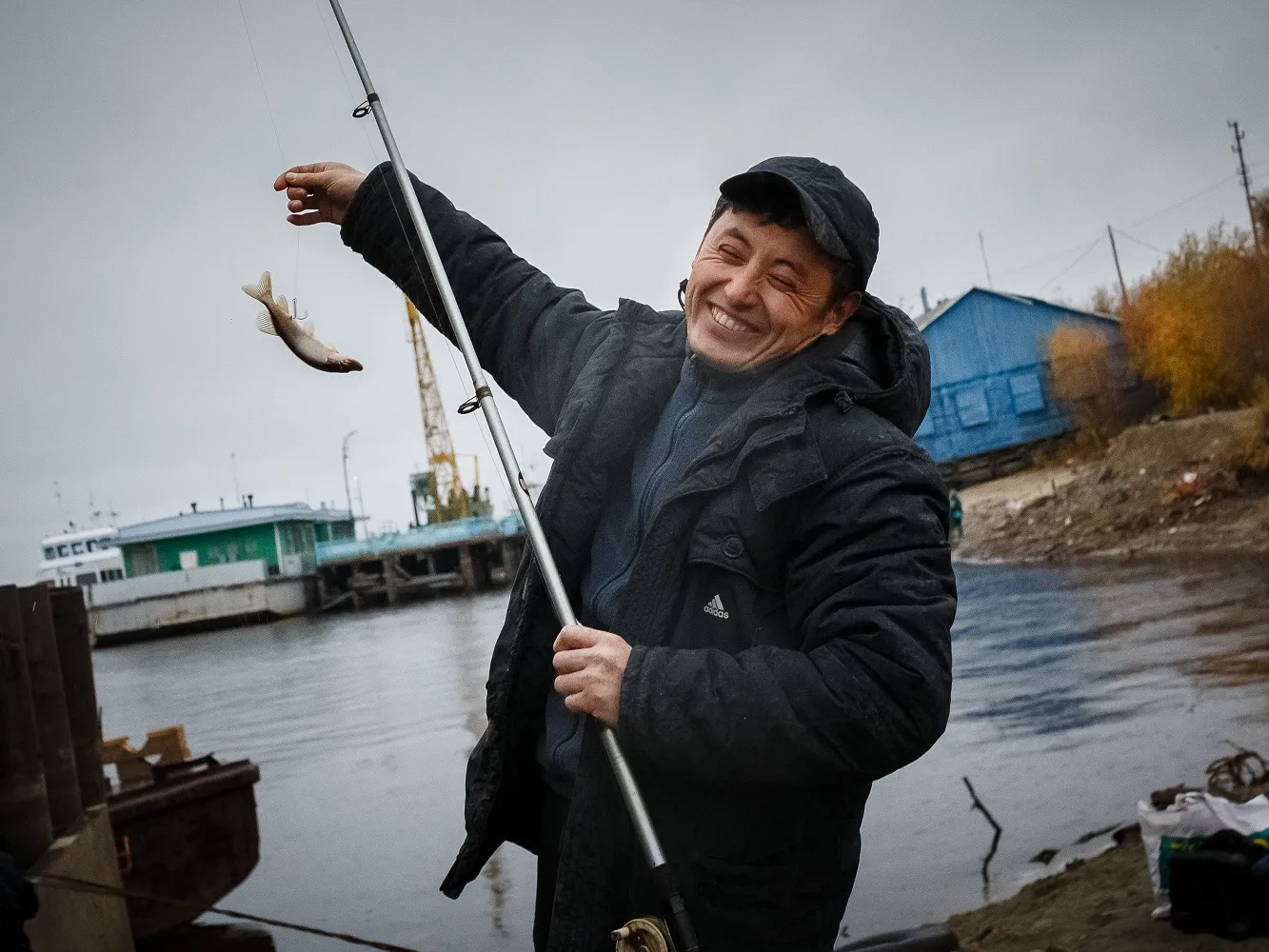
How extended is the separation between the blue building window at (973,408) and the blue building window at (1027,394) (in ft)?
3.22

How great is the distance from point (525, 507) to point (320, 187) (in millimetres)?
1097

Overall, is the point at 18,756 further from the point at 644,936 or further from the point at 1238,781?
the point at 1238,781

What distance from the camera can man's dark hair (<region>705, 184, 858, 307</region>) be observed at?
233 cm

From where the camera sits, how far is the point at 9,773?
6113mm

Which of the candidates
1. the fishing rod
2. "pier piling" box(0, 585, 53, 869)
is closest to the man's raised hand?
the fishing rod

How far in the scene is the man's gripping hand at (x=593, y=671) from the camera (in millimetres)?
2111

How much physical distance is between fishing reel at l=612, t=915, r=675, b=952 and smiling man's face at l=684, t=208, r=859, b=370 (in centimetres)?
104

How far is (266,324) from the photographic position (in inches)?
146

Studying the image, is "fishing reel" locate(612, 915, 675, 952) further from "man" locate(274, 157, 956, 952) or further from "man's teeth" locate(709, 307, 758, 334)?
"man's teeth" locate(709, 307, 758, 334)

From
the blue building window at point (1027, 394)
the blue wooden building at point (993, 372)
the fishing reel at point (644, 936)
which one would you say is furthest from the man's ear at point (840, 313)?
the blue building window at point (1027, 394)

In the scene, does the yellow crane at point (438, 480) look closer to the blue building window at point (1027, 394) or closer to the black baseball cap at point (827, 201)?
the blue building window at point (1027, 394)

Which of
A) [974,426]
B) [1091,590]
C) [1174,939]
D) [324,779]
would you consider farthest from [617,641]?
[974,426]

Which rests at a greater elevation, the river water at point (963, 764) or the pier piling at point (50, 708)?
the pier piling at point (50, 708)

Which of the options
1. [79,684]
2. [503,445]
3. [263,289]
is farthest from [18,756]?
[503,445]
